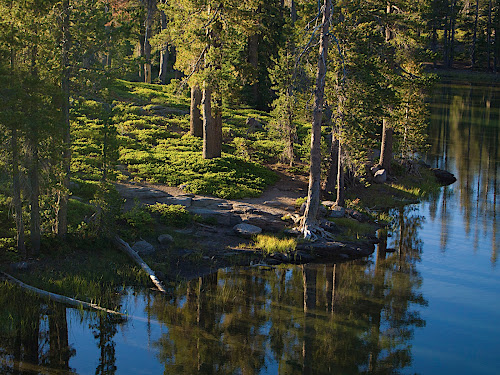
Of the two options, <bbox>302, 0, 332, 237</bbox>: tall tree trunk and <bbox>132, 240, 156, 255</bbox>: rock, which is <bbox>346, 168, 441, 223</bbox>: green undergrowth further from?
<bbox>132, 240, 156, 255</bbox>: rock

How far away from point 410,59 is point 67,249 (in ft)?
52.5

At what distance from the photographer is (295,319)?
1298 cm

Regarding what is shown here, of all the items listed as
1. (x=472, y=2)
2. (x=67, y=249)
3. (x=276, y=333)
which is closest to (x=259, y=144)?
(x=67, y=249)

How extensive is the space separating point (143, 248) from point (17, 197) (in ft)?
11.3

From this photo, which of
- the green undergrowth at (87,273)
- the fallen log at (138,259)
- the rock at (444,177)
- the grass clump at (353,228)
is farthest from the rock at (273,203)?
the rock at (444,177)

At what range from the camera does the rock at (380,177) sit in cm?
2584

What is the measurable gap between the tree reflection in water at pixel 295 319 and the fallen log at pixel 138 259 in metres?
0.42

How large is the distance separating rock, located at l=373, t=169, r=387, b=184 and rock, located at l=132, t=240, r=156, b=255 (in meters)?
12.8

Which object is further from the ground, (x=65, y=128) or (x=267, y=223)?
(x=65, y=128)

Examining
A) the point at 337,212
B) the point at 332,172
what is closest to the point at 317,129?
the point at 337,212

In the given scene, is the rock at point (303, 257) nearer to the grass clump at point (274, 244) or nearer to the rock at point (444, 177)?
the grass clump at point (274, 244)

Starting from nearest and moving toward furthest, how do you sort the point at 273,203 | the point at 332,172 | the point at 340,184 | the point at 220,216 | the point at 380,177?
the point at 220,216
the point at 273,203
the point at 340,184
the point at 332,172
the point at 380,177

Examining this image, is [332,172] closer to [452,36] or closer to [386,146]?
[386,146]

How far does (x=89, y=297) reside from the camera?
43.1 feet
